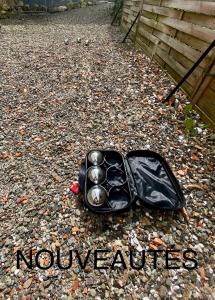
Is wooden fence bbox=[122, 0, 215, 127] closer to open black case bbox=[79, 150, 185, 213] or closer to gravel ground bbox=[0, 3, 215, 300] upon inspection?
gravel ground bbox=[0, 3, 215, 300]

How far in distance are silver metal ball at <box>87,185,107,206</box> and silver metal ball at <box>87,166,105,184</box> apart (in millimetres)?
213

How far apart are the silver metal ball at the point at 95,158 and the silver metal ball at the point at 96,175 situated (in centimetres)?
21

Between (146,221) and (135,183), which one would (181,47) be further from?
(146,221)

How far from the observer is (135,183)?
332 cm

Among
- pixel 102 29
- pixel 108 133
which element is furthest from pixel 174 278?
pixel 102 29

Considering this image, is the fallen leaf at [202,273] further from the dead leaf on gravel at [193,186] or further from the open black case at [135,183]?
the dead leaf on gravel at [193,186]

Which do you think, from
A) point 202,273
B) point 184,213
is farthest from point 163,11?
point 202,273

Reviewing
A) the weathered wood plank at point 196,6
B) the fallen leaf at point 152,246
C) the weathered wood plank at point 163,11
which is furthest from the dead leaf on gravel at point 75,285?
the weathered wood plank at point 163,11

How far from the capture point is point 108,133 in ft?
14.8

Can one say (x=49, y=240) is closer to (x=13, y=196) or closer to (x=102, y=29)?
(x=13, y=196)

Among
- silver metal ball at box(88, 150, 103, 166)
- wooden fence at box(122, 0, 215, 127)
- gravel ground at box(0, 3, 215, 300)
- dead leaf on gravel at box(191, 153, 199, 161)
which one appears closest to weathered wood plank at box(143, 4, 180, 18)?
wooden fence at box(122, 0, 215, 127)

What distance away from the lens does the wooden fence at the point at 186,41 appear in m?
4.25

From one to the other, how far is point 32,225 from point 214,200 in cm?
259

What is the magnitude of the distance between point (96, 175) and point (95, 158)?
364 millimetres
